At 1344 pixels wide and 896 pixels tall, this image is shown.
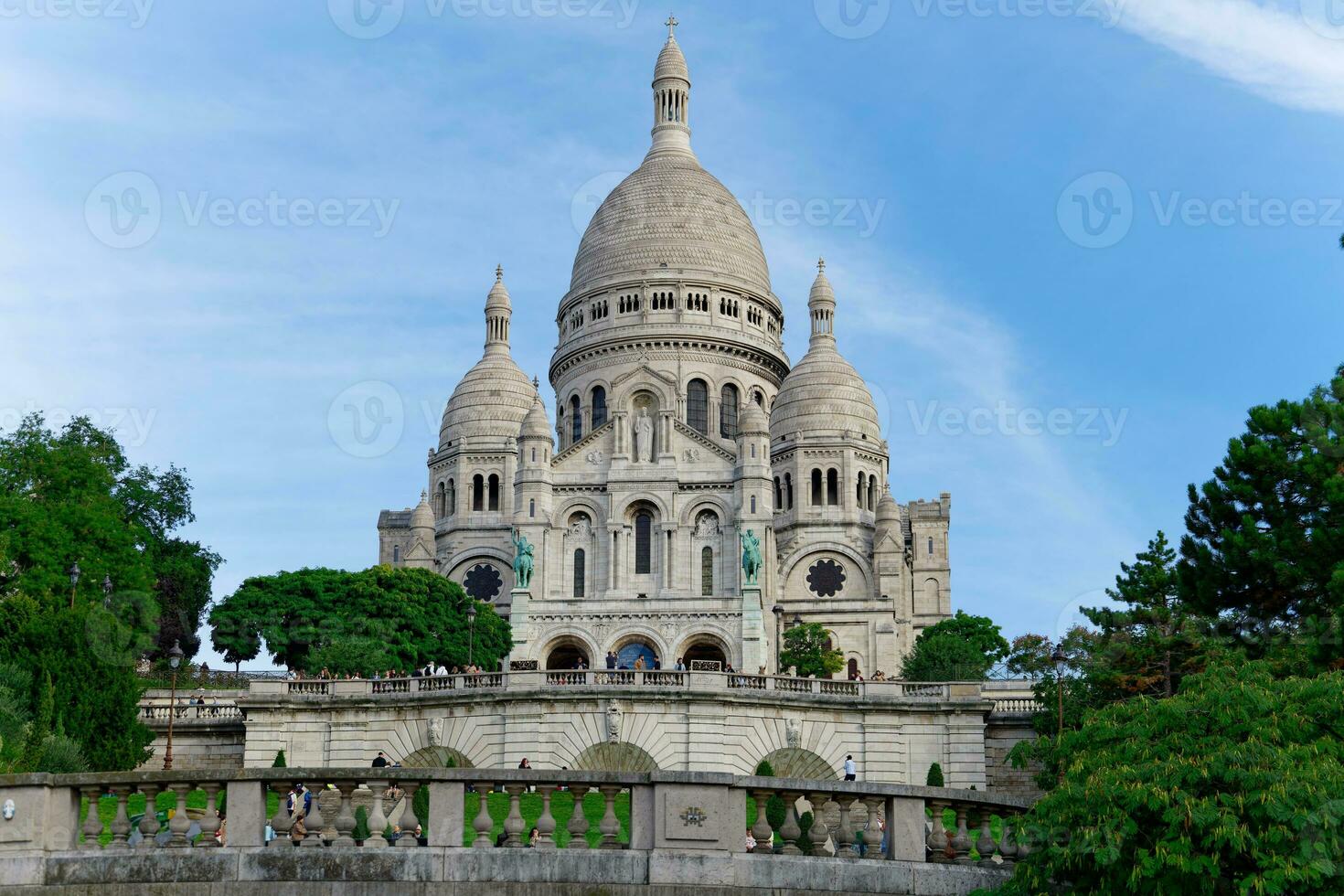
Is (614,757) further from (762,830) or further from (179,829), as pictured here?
(179,829)

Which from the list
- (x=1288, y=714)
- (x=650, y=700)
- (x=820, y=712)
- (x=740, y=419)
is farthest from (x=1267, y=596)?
(x=740, y=419)

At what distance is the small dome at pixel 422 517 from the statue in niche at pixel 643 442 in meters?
13.6

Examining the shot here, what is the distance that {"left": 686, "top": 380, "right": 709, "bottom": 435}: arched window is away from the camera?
95375 mm

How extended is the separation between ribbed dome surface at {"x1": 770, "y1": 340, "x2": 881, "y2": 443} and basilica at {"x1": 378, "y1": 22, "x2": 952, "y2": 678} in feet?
0.43

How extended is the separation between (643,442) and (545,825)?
70.4m

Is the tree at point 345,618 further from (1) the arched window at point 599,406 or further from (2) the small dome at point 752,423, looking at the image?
(1) the arched window at point 599,406

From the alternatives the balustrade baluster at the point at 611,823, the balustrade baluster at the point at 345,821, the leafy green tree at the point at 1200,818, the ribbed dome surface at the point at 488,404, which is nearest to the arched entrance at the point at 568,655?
the ribbed dome surface at the point at 488,404

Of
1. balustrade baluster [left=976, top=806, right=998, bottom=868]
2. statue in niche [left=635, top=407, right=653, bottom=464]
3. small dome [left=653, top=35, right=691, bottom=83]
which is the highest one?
small dome [left=653, top=35, right=691, bottom=83]

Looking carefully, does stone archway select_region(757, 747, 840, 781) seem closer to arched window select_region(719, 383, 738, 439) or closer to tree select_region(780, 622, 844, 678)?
tree select_region(780, 622, 844, 678)

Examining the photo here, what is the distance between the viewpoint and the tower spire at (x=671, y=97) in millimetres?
111188

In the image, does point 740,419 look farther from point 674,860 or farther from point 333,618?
point 674,860

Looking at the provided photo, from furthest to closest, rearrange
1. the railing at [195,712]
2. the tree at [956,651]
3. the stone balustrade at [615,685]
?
the tree at [956,651] → the railing at [195,712] → the stone balustrade at [615,685]

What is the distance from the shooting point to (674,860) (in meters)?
14.7

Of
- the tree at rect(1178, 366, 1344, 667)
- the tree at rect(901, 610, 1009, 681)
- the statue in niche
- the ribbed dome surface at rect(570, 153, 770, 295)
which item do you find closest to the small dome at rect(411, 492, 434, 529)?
the statue in niche
